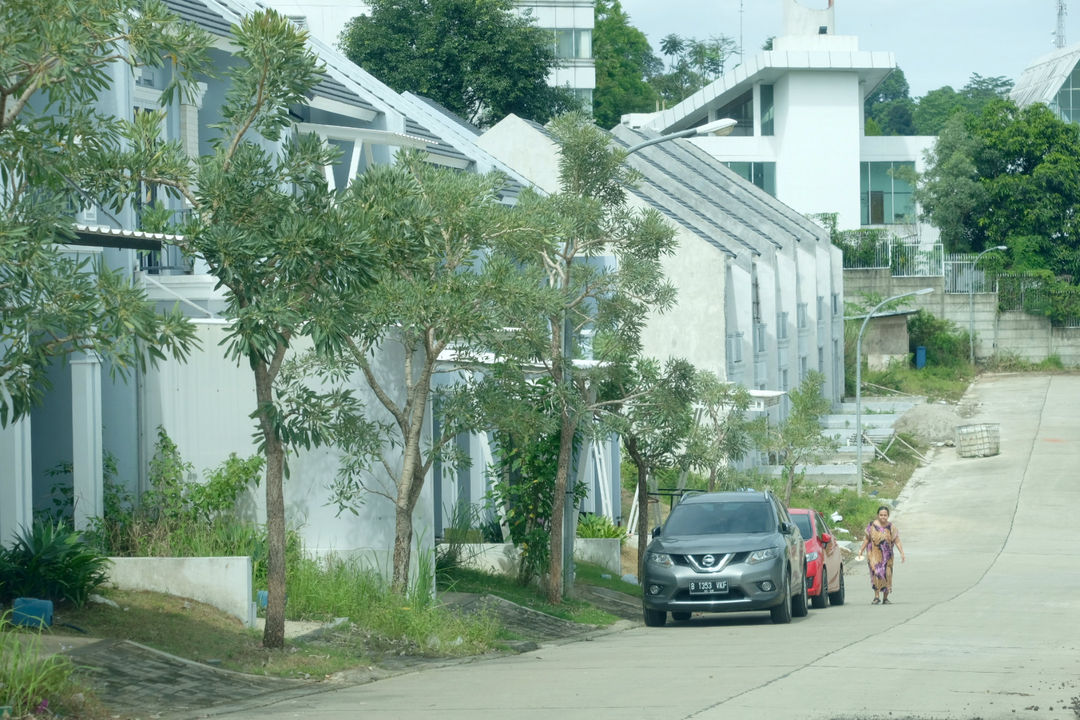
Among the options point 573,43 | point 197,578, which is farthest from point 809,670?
point 573,43

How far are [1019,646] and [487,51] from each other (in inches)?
1776

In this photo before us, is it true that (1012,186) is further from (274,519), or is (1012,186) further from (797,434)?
(274,519)

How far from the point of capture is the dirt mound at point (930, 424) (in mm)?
53156

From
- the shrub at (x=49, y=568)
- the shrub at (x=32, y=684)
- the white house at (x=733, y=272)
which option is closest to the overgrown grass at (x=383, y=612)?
the shrub at (x=49, y=568)

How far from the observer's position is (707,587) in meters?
19.2

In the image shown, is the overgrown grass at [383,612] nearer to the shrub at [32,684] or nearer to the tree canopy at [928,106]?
the shrub at [32,684]

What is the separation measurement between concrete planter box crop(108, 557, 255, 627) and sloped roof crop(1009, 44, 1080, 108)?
225 ft

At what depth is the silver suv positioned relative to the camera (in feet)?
62.7

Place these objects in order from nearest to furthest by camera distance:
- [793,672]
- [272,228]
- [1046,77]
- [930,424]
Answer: [272,228] → [793,672] → [930,424] → [1046,77]

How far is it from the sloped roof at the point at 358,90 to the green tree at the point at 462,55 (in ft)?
62.5

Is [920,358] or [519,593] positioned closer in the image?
[519,593]

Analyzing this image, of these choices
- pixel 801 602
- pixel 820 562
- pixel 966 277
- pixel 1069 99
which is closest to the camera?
pixel 801 602

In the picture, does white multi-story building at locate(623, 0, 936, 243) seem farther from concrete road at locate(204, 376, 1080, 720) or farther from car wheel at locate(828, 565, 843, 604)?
car wheel at locate(828, 565, 843, 604)

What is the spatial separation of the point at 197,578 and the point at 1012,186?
6063 centimetres
